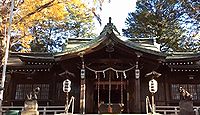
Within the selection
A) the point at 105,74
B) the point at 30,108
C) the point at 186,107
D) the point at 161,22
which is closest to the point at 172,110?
the point at 186,107

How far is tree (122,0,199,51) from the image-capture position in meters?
33.6

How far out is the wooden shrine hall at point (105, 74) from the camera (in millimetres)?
15562

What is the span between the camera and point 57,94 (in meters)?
17.9

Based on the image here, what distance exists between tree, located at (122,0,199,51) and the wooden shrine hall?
15763mm

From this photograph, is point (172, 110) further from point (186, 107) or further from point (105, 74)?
point (105, 74)

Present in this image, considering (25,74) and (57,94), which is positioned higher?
(25,74)

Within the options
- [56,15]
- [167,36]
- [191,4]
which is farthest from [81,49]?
[167,36]

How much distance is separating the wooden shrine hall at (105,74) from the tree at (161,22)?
1576 cm

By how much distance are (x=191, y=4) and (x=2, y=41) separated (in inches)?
870

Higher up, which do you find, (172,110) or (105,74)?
(105,74)

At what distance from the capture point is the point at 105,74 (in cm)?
1698

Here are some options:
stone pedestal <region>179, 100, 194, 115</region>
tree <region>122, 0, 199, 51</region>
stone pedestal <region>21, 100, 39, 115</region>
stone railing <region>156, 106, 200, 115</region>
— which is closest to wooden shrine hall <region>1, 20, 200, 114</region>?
stone railing <region>156, 106, 200, 115</region>

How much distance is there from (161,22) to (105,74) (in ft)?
69.6

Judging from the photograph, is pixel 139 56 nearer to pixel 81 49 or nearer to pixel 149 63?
pixel 149 63
